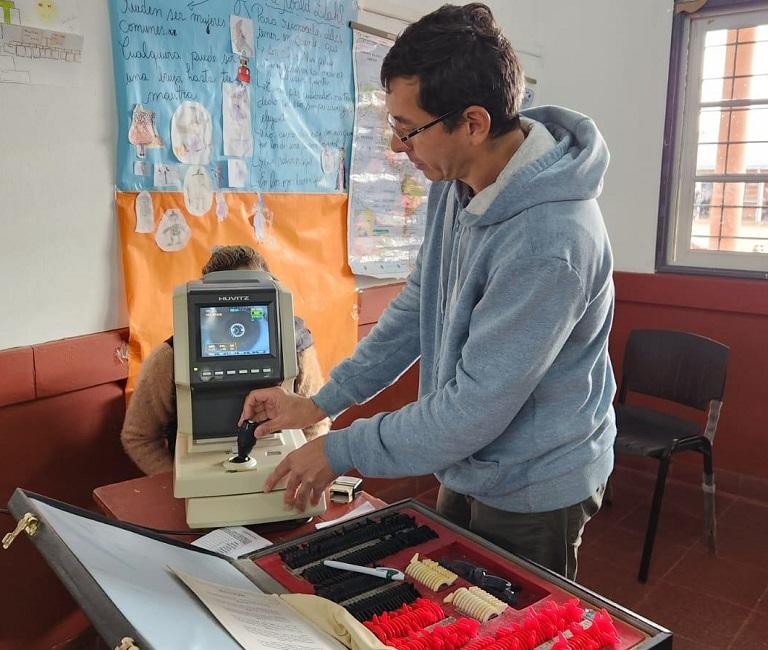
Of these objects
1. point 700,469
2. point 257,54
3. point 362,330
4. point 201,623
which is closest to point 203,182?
point 257,54

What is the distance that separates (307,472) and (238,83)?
147 centimetres

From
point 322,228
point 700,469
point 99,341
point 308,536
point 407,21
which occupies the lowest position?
point 700,469

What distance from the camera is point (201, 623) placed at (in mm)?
815

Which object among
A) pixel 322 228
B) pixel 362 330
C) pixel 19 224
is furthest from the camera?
pixel 362 330

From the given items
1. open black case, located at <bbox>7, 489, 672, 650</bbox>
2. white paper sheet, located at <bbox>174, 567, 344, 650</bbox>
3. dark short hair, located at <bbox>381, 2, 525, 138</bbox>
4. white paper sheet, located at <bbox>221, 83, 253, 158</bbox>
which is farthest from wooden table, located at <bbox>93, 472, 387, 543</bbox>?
white paper sheet, located at <bbox>221, 83, 253, 158</bbox>

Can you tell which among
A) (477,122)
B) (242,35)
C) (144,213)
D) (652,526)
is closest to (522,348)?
(477,122)

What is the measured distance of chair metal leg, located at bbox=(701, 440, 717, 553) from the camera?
114 inches

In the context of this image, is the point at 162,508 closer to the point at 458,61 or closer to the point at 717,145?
the point at 458,61

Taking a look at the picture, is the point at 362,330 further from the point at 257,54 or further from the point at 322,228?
the point at 257,54

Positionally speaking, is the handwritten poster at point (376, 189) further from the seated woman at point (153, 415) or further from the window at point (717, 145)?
the window at point (717, 145)

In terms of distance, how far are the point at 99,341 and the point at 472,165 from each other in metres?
1.25

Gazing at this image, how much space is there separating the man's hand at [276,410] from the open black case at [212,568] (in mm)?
259

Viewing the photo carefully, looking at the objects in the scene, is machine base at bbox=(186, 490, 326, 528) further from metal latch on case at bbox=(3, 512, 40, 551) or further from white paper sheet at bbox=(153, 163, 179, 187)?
white paper sheet at bbox=(153, 163, 179, 187)

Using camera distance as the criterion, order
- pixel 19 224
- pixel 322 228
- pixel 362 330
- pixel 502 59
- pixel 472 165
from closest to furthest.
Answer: pixel 502 59 → pixel 472 165 → pixel 19 224 → pixel 322 228 → pixel 362 330
